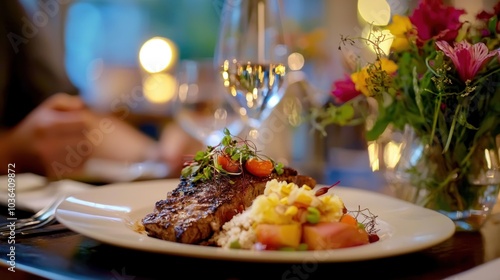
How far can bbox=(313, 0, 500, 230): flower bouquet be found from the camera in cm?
106

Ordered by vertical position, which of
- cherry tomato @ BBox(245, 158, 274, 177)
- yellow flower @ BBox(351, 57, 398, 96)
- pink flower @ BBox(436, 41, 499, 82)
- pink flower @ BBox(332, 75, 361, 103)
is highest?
pink flower @ BBox(436, 41, 499, 82)

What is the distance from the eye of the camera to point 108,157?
286 cm

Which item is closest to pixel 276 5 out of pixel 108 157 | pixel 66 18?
pixel 108 157

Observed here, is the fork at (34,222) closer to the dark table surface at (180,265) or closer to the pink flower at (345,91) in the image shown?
the dark table surface at (180,265)

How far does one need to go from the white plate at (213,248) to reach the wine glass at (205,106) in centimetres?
57

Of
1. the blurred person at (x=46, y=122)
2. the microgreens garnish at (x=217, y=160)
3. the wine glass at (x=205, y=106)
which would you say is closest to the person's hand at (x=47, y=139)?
the blurred person at (x=46, y=122)

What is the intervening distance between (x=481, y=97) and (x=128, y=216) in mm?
634

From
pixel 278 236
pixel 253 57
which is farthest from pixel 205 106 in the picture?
pixel 278 236

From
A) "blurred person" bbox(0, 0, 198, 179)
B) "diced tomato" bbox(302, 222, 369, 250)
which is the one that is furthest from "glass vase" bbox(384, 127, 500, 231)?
"blurred person" bbox(0, 0, 198, 179)

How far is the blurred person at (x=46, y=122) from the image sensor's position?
7.55ft

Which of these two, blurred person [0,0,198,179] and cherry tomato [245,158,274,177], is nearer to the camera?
cherry tomato [245,158,274,177]

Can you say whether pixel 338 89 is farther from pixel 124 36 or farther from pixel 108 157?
pixel 124 36

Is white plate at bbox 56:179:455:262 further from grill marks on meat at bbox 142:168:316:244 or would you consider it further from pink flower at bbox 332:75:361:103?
pink flower at bbox 332:75:361:103

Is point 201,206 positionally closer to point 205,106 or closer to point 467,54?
point 467,54
